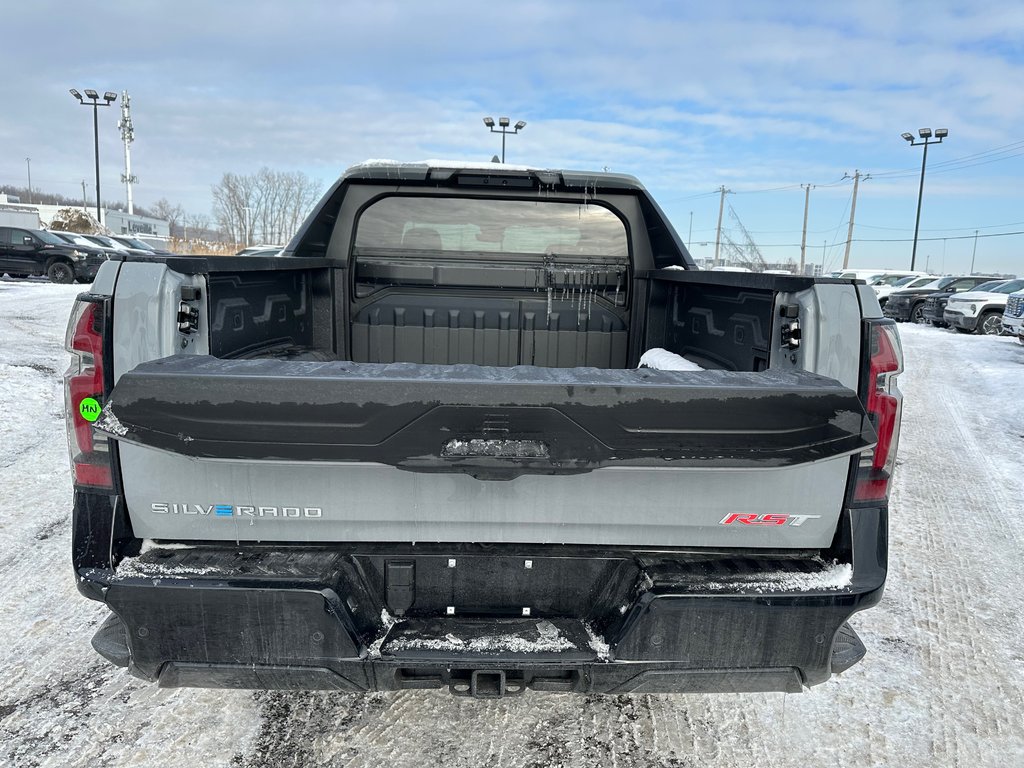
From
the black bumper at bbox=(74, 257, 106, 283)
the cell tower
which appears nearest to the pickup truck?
the black bumper at bbox=(74, 257, 106, 283)

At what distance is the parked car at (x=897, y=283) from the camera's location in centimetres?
2558

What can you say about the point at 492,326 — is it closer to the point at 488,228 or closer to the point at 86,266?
the point at 488,228

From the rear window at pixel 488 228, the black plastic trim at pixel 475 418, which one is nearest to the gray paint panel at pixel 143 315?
the black plastic trim at pixel 475 418

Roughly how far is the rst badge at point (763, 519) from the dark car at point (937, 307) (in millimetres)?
22816

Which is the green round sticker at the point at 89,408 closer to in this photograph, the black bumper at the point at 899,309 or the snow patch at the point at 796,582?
the snow patch at the point at 796,582

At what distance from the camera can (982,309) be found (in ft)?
62.0

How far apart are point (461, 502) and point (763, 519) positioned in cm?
90

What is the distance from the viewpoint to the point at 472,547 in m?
2.04

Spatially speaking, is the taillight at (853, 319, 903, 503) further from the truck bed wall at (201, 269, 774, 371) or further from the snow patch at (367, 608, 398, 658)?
the snow patch at (367, 608, 398, 658)

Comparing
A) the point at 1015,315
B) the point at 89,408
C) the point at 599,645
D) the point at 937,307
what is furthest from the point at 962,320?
the point at 89,408

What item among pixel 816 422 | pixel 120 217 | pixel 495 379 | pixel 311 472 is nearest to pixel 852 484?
pixel 816 422

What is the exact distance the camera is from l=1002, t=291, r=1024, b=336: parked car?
621 inches

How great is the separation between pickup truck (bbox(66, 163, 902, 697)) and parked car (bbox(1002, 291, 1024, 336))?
687 inches

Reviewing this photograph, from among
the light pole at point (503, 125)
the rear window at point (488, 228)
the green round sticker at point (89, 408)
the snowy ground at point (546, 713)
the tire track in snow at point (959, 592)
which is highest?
the light pole at point (503, 125)
